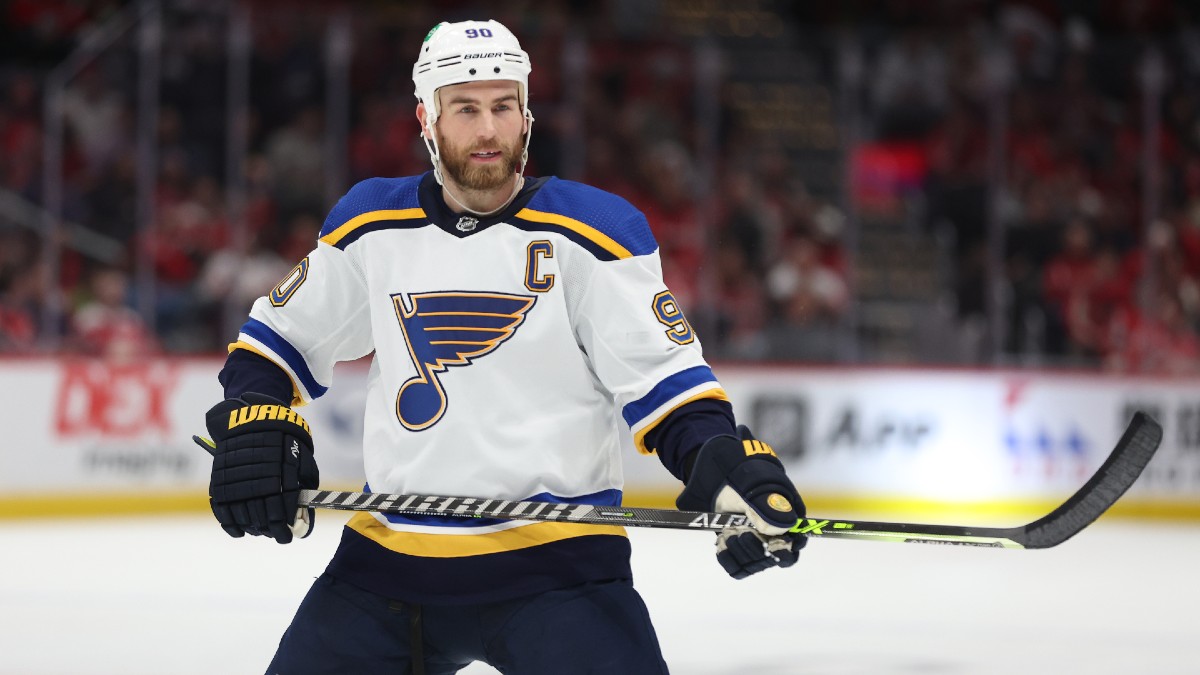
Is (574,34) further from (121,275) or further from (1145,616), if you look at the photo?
(1145,616)

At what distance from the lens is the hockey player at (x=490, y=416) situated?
1.97m

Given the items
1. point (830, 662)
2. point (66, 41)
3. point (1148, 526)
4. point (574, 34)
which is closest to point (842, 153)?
point (574, 34)

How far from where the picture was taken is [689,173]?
8477 millimetres

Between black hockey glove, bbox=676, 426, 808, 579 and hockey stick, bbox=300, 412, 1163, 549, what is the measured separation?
20 millimetres

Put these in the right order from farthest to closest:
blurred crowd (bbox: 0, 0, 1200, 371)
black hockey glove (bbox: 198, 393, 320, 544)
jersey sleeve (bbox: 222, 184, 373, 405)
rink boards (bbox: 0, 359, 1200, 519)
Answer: blurred crowd (bbox: 0, 0, 1200, 371) < rink boards (bbox: 0, 359, 1200, 519) < jersey sleeve (bbox: 222, 184, 373, 405) < black hockey glove (bbox: 198, 393, 320, 544)

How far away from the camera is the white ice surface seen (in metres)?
3.95

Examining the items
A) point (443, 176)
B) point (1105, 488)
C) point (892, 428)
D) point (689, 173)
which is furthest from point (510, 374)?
point (689, 173)

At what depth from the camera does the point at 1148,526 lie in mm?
7516

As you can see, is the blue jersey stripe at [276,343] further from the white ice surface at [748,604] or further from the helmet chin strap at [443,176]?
the white ice surface at [748,604]

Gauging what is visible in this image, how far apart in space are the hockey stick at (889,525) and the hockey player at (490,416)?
4 centimetres

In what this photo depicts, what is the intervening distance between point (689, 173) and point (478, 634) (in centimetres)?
662

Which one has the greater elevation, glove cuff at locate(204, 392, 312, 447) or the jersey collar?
the jersey collar

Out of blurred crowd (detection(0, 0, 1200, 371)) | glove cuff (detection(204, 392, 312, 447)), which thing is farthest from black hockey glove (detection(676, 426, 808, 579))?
blurred crowd (detection(0, 0, 1200, 371))

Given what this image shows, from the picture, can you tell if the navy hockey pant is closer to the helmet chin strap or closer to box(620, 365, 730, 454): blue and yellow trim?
box(620, 365, 730, 454): blue and yellow trim
